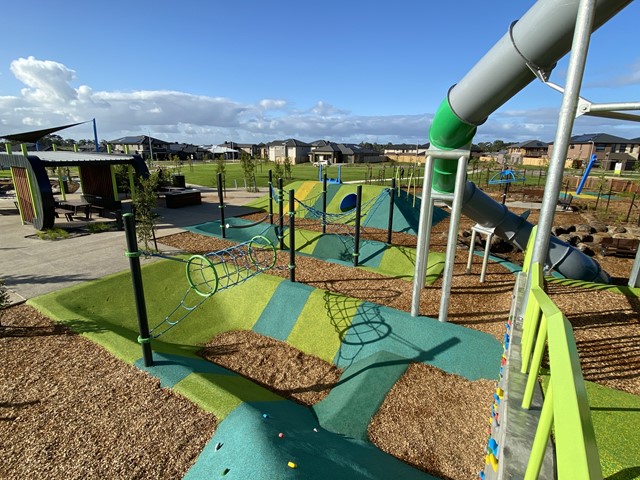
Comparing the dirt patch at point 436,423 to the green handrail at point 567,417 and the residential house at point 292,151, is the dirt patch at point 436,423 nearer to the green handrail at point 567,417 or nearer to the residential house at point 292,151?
the green handrail at point 567,417

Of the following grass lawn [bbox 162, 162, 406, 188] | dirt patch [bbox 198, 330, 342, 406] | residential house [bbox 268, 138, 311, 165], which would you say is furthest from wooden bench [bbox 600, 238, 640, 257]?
residential house [bbox 268, 138, 311, 165]

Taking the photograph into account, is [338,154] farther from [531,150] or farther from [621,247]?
[621,247]

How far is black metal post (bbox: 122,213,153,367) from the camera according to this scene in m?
5.27

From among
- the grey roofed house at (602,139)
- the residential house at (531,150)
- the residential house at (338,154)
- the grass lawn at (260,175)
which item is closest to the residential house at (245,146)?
the residential house at (338,154)

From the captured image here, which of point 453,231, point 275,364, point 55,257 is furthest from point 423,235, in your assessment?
point 55,257

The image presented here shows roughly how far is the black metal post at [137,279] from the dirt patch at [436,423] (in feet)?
11.8

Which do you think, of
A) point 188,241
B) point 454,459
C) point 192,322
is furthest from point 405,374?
point 188,241

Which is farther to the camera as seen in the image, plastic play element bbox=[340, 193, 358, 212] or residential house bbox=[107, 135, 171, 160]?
residential house bbox=[107, 135, 171, 160]

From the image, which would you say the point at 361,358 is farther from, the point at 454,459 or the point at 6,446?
the point at 6,446

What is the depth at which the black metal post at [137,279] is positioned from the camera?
17.3ft

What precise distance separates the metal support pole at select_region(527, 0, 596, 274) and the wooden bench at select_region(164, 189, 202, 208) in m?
19.8

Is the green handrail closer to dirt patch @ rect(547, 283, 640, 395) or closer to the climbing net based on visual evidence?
dirt patch @ rect(547, 283, 640, 395)

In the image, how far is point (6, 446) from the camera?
4047mm

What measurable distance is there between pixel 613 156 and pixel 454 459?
86.1 metres
